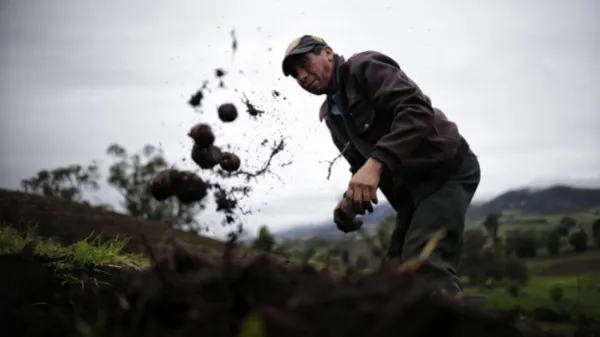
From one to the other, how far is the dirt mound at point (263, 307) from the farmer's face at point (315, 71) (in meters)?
2.17

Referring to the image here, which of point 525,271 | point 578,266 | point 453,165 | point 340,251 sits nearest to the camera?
point 340,251

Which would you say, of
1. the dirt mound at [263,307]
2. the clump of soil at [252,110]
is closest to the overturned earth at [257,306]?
the dirt mound at [263,307]

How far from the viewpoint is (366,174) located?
263 cm

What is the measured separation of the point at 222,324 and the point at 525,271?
8.73 m

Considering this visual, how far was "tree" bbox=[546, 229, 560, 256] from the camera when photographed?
346 inches

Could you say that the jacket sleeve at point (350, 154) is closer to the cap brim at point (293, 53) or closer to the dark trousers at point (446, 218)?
the dark trousers at point (446, 218)

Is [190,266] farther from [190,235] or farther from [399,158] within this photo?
[190,235]

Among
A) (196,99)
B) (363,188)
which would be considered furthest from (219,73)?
(363,188)

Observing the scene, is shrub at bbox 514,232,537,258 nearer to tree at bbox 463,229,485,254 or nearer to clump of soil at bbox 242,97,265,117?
tree at bbox 463,229,485,254

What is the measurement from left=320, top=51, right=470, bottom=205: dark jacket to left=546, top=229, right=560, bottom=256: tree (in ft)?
20.4

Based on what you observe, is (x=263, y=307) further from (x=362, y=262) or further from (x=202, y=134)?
(x=202, y=134)

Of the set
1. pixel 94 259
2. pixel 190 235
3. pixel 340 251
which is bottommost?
pixel 190 235

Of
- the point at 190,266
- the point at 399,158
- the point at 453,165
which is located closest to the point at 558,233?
the point at 453,165

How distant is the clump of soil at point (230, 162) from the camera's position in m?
6.34
